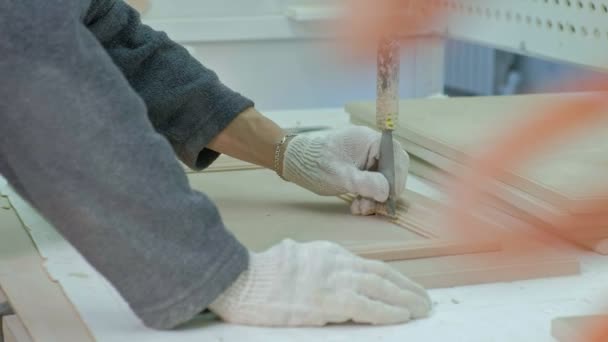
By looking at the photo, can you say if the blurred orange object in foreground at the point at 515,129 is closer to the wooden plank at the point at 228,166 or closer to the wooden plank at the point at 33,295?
the wooden plank at the point at 33,295

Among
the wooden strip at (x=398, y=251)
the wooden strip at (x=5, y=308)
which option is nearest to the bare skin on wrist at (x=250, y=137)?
the wooden strip at (x=398, y=251)

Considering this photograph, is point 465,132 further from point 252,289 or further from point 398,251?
point 252,289

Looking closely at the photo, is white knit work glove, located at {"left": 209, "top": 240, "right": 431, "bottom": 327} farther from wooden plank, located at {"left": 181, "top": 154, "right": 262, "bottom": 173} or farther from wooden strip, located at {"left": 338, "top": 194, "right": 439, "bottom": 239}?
wooden plank, located at {"left": 181, "top": 154, "right": 262, "bottom": 173}

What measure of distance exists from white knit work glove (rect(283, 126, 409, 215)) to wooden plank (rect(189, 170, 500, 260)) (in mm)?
22

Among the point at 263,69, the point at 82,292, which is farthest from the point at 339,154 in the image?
the point at 263,69

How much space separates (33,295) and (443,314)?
31 centimetres

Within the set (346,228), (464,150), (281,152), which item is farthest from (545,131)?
(281,152)

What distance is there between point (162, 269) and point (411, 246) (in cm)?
26

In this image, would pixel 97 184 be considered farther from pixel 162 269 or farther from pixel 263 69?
pixel 263 69

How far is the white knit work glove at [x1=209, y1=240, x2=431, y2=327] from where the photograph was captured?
58cm

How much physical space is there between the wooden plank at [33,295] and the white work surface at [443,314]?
10 millimetres

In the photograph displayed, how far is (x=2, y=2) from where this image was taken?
543 mm

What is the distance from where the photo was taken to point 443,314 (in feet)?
2.07

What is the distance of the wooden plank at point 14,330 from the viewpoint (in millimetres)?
600
